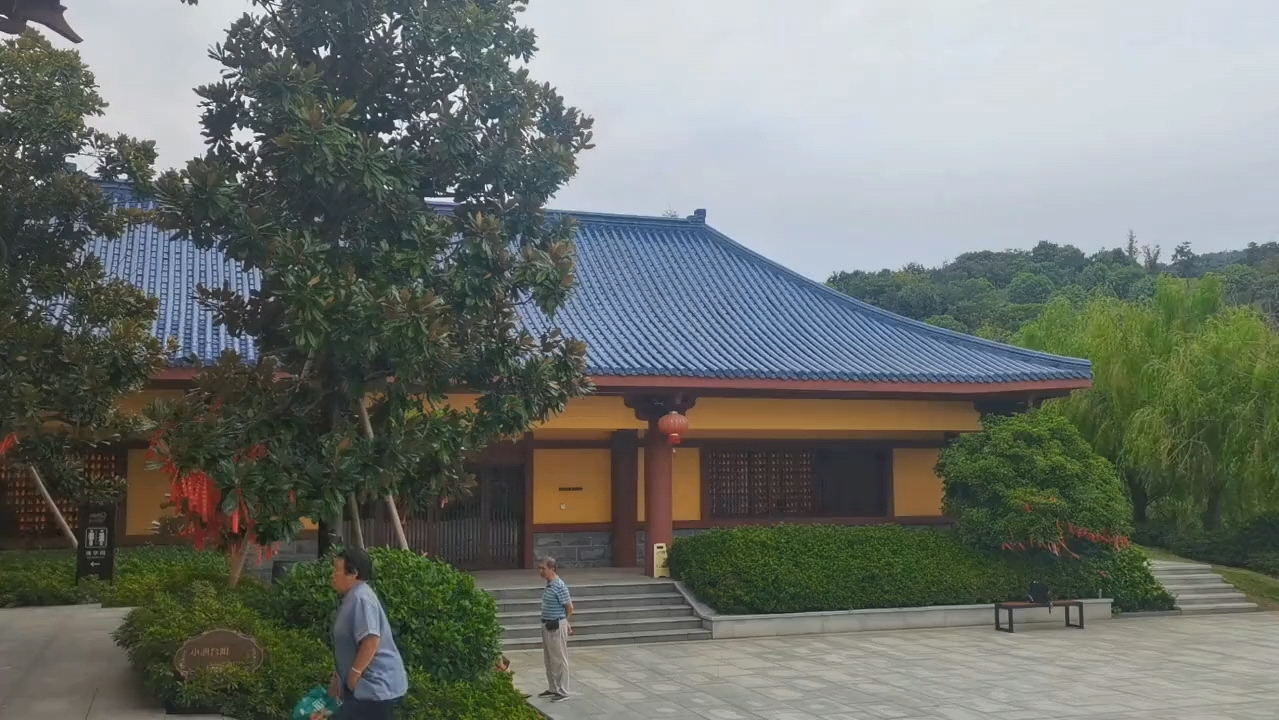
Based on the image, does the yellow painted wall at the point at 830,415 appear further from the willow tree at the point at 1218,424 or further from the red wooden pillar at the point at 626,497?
the willow tree at the point at 1218,424

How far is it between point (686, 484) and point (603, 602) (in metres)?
3.09

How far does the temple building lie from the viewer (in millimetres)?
15070

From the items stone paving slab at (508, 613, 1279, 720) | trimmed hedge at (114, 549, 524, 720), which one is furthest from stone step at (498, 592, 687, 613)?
trimmed hedge at (114, 549, 524, 720)

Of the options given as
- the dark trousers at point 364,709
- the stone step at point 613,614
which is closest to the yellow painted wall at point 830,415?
the stone step at point 613,614

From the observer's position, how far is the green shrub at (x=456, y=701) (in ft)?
24.8

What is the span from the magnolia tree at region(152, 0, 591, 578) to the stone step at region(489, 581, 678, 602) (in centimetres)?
522

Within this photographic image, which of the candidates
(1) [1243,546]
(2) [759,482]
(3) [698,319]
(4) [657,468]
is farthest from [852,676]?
(1) [1243,546]

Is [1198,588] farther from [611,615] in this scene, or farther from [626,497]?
[611,615]

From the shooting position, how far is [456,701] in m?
7.70

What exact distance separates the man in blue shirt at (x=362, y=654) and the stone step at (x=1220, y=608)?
1440cm

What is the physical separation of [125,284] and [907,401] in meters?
10.9

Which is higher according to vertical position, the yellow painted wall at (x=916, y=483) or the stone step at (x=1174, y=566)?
the yellow painted wall at (x=916, y=483)

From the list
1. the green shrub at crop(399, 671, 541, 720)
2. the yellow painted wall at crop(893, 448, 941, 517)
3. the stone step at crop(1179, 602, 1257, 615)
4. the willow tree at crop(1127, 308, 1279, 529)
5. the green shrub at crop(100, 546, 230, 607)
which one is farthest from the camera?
the willow tree at crop(1127, 308, 1279, 529)

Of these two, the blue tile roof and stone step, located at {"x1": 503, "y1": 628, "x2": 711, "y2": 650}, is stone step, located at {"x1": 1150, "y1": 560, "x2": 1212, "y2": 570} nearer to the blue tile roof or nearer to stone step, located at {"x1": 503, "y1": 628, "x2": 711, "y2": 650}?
the blue tile roof
